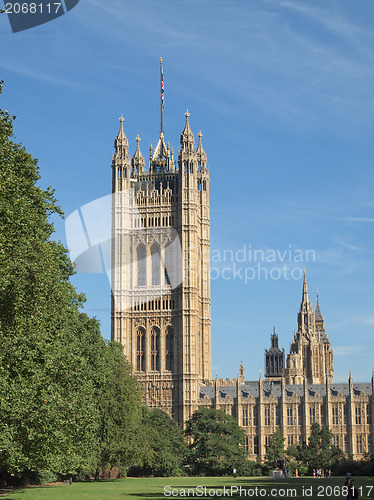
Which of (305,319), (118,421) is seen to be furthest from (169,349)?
(305,319)

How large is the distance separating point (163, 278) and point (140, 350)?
10.9m

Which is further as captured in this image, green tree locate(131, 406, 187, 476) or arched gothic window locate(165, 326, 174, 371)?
arched gothic window locate(165, 326, 174, 371)

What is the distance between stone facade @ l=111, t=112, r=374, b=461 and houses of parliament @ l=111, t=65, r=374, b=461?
14cm

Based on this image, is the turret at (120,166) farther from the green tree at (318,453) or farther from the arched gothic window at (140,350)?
the green tree at (318,453)

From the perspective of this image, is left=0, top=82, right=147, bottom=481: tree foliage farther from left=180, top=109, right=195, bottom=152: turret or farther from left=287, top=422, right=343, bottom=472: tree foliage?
left=180, top=109, right=195, bottom=152: turret

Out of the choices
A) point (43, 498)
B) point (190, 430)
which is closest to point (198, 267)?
point (190, 430)

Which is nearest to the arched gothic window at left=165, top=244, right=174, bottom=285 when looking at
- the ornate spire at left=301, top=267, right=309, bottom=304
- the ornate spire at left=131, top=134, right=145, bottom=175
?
the ornate spire at left=131, top=134, right=145, bottom=175

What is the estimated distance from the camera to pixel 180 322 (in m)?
118

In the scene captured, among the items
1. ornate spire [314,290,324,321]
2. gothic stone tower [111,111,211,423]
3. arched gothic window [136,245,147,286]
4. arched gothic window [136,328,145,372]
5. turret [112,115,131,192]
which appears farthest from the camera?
ornate spire [314,290,324,321]

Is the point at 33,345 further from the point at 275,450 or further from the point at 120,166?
the point at 120,166

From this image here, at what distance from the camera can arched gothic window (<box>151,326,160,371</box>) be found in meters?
117

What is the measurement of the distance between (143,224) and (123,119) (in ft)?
58.3

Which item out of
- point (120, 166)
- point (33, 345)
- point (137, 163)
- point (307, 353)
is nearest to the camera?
point (33, 345)

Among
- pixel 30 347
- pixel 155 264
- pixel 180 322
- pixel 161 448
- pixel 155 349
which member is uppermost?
pixel 155 264
